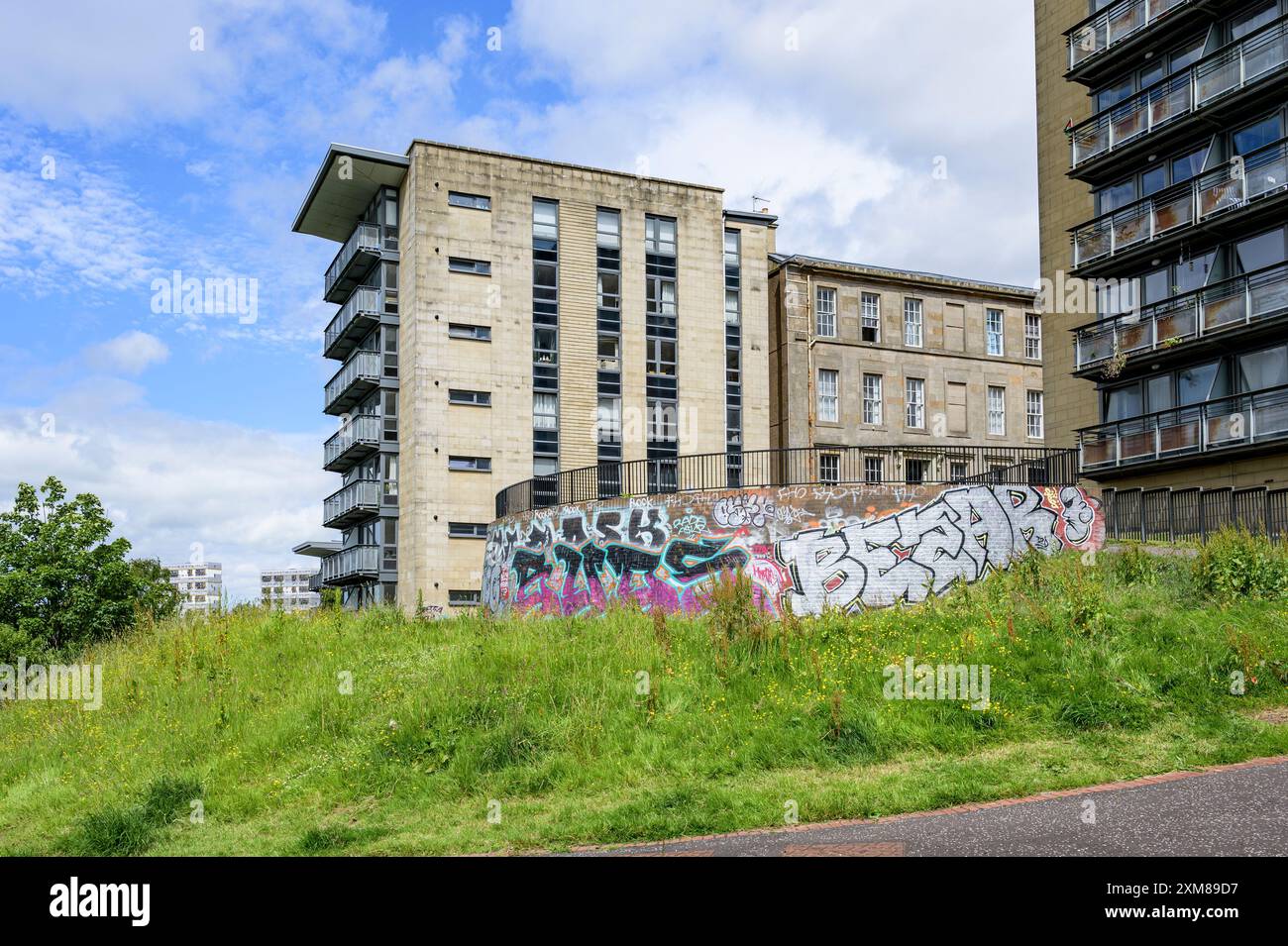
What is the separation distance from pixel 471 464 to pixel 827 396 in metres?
17.1

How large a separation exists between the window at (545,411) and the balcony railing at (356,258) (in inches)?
368

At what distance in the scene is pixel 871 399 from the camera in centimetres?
5475

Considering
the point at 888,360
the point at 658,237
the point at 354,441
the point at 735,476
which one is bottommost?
the point at 735,476

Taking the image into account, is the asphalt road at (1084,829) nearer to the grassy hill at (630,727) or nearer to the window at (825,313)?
the grassy hill at (630,727)

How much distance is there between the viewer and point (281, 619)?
77.8 ft

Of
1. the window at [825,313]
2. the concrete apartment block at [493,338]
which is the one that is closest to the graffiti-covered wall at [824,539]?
the concrete apartment block at [493,338]

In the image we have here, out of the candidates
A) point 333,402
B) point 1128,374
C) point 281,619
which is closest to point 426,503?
point 333,402

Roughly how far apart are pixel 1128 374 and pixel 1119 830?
28.2m

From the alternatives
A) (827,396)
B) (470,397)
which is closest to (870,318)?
(827,396)

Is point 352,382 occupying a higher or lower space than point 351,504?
higher

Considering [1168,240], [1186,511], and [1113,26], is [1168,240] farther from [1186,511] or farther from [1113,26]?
[1186,511]

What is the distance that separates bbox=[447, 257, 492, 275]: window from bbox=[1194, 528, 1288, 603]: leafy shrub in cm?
3441
